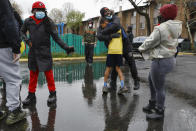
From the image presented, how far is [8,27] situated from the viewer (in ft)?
7.84

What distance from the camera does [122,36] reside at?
4180 mm

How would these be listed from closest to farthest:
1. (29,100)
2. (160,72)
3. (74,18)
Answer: (160,72) < (29,100) < (74,18)

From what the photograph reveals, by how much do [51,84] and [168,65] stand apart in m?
2.20

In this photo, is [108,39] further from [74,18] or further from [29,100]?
[74,18]

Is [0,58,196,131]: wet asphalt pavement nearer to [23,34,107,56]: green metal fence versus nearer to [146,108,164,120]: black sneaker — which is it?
[146,108,164,120]: black sneaker

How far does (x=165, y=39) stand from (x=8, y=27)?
2.19 metres

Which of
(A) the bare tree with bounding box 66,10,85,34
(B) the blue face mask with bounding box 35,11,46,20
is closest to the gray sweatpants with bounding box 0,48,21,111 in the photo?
(B) the blue face mask with bounding box 35,11,46,20

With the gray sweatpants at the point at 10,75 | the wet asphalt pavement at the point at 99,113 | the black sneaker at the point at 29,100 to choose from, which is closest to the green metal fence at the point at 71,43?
the wet asphalt pavement at the point at 99,113

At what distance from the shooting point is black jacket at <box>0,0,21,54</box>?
7.77ft

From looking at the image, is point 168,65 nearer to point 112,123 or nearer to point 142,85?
point 112,123

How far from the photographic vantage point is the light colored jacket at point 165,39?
2.63 metres

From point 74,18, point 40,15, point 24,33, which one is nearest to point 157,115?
point 40,15

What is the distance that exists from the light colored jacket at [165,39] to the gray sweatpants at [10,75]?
2.00 m

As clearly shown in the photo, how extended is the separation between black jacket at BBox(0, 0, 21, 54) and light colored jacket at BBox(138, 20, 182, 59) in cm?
189
